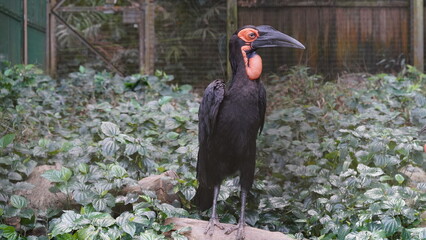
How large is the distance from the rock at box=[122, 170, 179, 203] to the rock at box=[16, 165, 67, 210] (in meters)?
0.40

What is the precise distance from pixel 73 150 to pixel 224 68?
3336 millimetres

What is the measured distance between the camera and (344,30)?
716 cm

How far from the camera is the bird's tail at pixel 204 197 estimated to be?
3.17 meters

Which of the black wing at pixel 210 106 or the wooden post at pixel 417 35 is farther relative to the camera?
the wooden post at pixel 417 35

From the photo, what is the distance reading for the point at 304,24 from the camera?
7.07 meters

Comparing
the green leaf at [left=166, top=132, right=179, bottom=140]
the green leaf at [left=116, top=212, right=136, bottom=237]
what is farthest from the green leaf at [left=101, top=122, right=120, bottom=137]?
the green leaf at [left=116, top=212, right=136, bottom=237]

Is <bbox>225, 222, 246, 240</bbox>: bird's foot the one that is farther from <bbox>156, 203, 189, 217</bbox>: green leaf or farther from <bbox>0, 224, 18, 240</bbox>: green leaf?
<bbox>0, 224, 18, 240</bbox>: green leaf

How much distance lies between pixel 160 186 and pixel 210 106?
2.02ft

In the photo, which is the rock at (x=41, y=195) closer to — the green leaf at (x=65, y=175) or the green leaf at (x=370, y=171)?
the green leaf at (x=65, y=175)

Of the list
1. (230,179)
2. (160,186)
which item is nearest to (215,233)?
(160,186)

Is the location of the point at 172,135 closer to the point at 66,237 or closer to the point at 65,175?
the point at 65,175

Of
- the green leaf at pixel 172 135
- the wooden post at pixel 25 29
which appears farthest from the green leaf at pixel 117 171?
the wooden post at pixel 25 29

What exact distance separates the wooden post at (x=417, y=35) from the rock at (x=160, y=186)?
15.7ft

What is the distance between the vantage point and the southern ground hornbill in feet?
9.56
